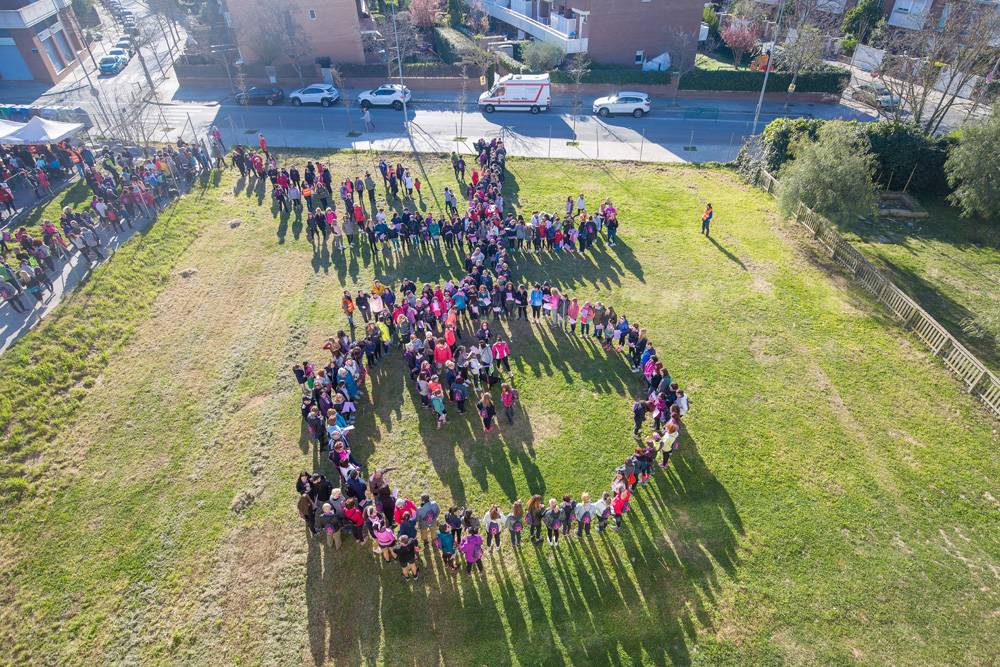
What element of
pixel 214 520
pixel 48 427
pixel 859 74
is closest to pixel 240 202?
pixel 48 427

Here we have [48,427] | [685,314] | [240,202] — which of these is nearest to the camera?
[48,427]

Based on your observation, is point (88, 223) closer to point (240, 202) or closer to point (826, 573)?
point (240, 202)

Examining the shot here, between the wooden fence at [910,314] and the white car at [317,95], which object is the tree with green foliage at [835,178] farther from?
the white car at [317,95]

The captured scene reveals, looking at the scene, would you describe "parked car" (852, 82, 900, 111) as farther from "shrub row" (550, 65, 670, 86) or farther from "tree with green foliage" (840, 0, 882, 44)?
"tree with green foliage" (840, 0, 882, 44)

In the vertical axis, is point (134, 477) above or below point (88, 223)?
below

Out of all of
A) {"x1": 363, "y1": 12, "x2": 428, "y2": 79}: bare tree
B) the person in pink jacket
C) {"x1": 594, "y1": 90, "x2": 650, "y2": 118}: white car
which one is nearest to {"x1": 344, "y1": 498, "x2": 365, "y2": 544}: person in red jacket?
the person in pink jacket

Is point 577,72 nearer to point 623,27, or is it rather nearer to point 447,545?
point 623,27
